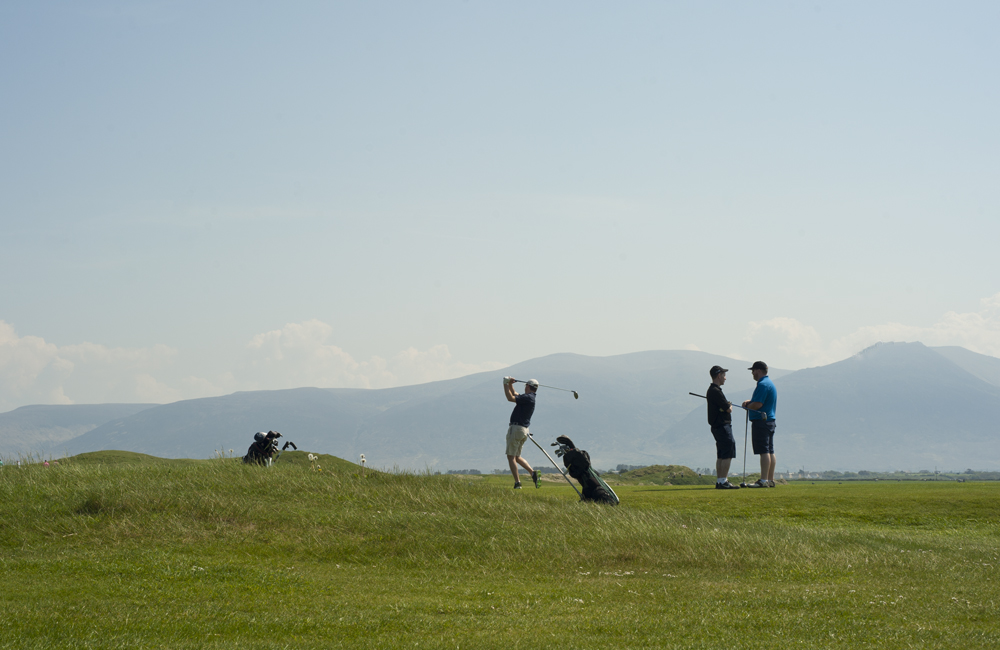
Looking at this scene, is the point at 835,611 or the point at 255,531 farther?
the point at 255,531

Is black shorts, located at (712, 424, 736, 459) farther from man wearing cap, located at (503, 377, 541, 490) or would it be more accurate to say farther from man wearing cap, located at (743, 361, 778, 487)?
man wearing cap, located at (503, 377, 541, 490)

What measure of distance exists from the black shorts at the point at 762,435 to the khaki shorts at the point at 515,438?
5.52m

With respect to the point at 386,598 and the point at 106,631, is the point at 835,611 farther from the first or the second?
the point at 106,631

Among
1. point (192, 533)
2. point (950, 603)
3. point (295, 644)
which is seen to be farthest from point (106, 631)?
point (950, 603)

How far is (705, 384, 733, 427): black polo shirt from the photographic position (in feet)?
55.9

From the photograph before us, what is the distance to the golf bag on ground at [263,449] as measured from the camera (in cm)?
2044

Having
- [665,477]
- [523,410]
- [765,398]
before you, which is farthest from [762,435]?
[665,477]

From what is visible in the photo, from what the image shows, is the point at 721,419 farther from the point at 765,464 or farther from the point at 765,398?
the point at 765,464

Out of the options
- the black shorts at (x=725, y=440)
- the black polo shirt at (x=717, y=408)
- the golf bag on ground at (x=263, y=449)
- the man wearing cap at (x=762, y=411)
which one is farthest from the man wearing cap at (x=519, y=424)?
the golf bag on ground at (x=263, y=449)

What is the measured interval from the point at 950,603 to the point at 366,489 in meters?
12.0

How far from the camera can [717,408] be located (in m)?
17.2

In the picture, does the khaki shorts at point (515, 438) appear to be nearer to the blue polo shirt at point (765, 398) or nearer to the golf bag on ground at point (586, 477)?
the golf bag on ground at point (586, 477)

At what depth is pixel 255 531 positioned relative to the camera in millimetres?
14070

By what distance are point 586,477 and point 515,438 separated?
10.2 feet
